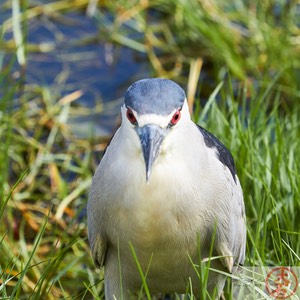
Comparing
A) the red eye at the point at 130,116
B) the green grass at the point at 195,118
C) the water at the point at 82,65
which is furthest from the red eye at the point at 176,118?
the water at the point at 82,65

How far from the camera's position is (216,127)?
12.3 ft

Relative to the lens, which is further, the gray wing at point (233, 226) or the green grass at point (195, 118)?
the green grass at point (195, 118)

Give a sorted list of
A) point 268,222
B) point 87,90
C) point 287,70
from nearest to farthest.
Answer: point 268,222 → point 287,70 → point 87,90

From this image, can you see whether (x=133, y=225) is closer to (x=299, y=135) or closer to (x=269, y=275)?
(x=269, y=275)

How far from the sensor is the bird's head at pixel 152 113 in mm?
2537

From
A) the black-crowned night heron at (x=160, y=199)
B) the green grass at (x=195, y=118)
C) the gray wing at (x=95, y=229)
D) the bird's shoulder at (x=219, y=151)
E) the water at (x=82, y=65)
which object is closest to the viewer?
the black-crowned night heron at (x=160, y=199)

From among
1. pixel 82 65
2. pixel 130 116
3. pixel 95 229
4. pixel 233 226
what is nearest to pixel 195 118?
pixel 233 226

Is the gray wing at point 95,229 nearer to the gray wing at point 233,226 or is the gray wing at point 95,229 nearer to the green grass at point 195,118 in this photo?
the green grass at point 195,118

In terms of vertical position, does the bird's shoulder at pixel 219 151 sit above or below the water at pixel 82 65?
above

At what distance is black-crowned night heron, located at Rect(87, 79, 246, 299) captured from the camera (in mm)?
2625

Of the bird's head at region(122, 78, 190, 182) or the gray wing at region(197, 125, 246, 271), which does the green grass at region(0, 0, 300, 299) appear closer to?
the gray wing at region(197, 125, 246, 271)

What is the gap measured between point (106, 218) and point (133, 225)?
0.12 metres

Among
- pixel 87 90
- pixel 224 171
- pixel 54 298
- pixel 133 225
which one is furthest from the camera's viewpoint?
pixel 87 90

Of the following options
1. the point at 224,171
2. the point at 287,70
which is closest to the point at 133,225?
the point at 224,171
